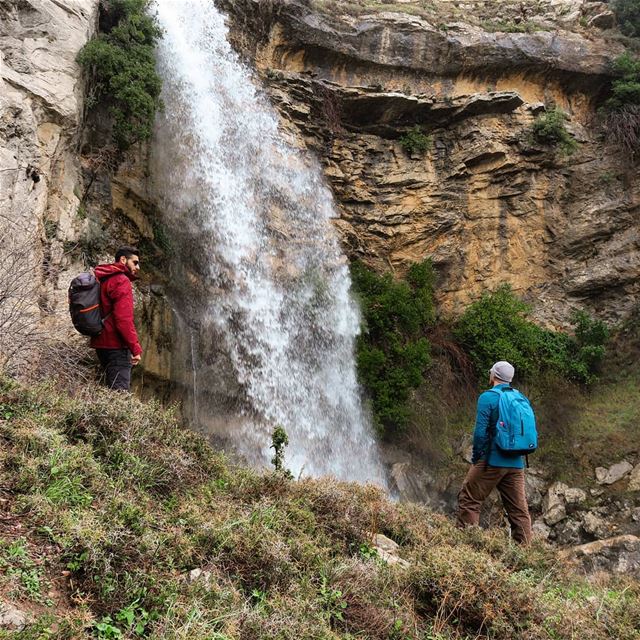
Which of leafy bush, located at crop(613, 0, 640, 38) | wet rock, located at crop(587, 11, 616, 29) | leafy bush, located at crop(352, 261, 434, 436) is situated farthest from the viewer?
wet rock, located at crop(587, 11, 616, 29)

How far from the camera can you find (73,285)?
16.7 feet

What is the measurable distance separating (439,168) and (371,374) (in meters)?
5.69

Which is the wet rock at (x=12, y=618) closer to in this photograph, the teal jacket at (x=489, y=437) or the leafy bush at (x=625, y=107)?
the teal jacket at (x=489, y=437)

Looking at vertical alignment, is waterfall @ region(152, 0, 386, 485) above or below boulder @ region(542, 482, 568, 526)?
above

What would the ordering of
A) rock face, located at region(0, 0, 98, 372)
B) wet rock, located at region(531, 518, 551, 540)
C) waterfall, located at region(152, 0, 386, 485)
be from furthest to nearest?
1. wet rock, located at region(531, 518, 551, 540)
2. waterfall, located at region(152, 0, 386, 485)
3. rock face, located at region(0, 0, 98, 372)

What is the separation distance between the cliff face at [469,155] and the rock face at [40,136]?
225 inches

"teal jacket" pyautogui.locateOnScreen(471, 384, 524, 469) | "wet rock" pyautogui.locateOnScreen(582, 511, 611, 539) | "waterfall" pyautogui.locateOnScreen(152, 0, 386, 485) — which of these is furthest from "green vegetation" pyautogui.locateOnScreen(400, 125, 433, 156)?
"teal jacket" pyautogui.locateOnScreen(471, 384, 524, 469)

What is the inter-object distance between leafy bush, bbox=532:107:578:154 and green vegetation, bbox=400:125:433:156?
278 centimetres

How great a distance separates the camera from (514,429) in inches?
196

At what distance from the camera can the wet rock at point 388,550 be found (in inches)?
151

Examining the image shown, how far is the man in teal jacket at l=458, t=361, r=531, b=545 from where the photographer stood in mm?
5098

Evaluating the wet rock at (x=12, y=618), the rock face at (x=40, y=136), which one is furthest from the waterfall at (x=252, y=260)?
the wet rock at (x=12, y=618)

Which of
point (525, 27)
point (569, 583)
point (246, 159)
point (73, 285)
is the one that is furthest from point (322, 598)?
point (525, 27)

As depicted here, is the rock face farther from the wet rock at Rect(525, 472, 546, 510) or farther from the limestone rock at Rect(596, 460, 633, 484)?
the limestone rock at Rect(596, 460, 633, 484)
